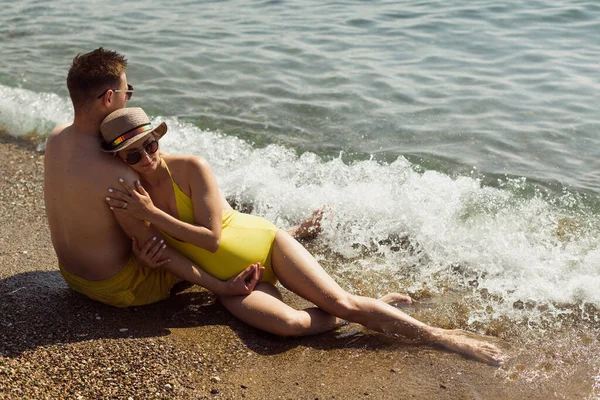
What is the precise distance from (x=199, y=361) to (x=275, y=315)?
0.58 m

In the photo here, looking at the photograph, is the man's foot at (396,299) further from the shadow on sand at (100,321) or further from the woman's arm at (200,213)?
the woman's arm at (200,213)

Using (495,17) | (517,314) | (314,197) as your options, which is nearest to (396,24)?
(495,17)

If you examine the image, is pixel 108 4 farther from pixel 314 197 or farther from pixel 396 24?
pixel 314 197

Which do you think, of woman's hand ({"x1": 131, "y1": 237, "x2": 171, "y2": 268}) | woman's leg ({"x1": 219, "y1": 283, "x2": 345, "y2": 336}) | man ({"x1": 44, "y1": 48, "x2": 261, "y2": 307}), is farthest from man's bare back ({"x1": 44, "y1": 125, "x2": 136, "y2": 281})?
woman's leg ({"x1": 219, "y1": 283, "x2": 345, "y2": 336})

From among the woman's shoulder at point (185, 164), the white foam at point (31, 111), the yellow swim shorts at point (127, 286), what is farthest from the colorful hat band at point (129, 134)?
the white foam at point (31, 111)

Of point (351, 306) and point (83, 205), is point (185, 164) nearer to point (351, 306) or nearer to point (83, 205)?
point (83, 205)

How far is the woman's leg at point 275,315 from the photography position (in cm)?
445

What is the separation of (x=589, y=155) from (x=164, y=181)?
5002 mm

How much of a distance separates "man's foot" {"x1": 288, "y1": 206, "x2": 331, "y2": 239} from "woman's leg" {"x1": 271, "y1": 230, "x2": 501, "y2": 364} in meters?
1.19

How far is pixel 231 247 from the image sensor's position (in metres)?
4.65

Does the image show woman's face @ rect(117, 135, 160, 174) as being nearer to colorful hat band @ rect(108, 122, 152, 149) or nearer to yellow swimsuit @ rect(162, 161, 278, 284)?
colorful hat band @ rect(108, 122, 152, 149)

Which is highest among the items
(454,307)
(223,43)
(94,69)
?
(94,69)

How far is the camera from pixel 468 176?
720 centimetres

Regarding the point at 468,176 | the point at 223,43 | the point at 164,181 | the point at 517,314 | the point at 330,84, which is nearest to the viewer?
the point at 164,181
